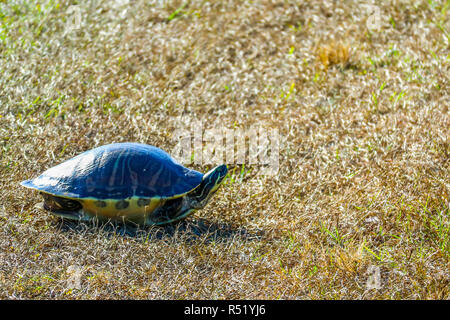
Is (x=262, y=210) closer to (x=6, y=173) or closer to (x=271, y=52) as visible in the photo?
(x=6, y=173)

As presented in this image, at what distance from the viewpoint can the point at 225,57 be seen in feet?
24.9

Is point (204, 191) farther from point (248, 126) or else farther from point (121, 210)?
point (248, 126)

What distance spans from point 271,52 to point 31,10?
126 inches

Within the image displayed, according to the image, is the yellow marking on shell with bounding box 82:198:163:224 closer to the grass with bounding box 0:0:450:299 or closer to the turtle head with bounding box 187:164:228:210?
the grass with bounding box 0:0:450:299

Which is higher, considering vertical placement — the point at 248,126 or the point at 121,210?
the point at 121,210

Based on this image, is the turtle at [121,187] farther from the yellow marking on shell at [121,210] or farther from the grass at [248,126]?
the grass at [248,126]

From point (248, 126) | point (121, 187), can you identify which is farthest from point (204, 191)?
point (248, 126)

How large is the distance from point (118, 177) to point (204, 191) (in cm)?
70

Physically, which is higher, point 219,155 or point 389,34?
point 389,34

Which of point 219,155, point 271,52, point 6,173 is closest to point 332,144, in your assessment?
point 219,155

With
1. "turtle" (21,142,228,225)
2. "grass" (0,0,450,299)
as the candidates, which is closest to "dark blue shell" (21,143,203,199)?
"turtle" (21,142,228,225)

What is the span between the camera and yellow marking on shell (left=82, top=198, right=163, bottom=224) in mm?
4602

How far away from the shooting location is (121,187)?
4617 mm

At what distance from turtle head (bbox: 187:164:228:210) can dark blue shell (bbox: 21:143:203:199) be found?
0.09 meters
